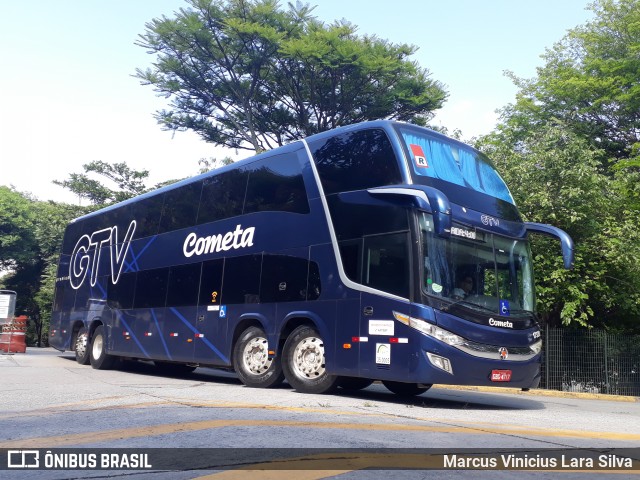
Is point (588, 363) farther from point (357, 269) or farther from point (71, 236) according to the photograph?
point (71, 236)

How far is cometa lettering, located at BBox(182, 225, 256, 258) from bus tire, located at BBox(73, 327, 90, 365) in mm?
5418

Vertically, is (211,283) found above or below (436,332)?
above

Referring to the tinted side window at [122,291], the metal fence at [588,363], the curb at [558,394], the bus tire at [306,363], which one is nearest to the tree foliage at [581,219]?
the metal fence at [588,363]

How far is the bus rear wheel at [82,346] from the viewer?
719 inches

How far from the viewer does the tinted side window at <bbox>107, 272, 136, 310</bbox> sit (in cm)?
1631

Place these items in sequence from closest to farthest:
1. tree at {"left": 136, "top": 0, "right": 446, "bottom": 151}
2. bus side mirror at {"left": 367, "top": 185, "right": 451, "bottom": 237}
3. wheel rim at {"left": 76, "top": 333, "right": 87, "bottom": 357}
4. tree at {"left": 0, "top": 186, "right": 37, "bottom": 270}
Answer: bus side mirror at {"left": 367, "top": 185, "right": 451, "bottom": 237}
wheel rim at {"left": 76, "top": 333, "right": 87, "bottom": 357}
tree at {"left": 136, "top": 0, "right": 446, "bottom": 151}
tree at {"left": 0, "top": 186, "right": 37, "bottom": 270}

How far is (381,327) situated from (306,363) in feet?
5.92

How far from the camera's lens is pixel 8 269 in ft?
177

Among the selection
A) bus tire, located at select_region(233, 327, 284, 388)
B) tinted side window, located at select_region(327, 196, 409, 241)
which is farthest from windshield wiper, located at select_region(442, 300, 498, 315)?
bus tire, located at select_region(233, 327, 284, 388)

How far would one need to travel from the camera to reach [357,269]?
412 inches

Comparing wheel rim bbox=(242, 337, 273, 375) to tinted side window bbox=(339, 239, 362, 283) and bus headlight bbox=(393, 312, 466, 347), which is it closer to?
tinted side window bbox=(339, 239, 362, 283)

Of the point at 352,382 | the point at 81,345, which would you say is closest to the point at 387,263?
the point at 352,382

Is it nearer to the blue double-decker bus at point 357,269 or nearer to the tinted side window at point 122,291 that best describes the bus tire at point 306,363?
the blue double-decker bus at point 357,269

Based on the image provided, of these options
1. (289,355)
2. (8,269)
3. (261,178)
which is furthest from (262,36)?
(8,269)
